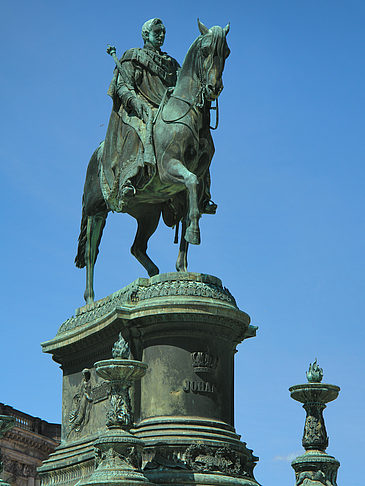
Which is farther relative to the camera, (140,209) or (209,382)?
(140,209)

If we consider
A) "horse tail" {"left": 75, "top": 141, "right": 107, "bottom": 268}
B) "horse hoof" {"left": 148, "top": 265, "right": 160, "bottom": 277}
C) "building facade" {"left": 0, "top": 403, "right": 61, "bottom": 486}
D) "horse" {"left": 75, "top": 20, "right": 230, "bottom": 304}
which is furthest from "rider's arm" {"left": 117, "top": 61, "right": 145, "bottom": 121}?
"building facade" {"left": 0, "top": 403, "right": 61, "bottom": 486}

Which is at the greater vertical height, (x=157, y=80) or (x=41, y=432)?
(x=41, y=432)

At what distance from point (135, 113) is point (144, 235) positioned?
2.46m

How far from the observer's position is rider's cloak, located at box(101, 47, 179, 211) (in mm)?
22953

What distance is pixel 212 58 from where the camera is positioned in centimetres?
2214

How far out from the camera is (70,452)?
74.6 feet

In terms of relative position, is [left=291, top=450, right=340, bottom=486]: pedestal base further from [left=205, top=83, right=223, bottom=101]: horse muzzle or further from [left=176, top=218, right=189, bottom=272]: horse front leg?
[left=205, top=83, right=223, bottom=101]: horse muzzle

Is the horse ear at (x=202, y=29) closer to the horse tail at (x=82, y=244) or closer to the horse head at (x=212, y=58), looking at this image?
the horse head at (x=212, y=58)

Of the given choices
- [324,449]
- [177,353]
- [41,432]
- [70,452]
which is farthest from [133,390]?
[41,432]

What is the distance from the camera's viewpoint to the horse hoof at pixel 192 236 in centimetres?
2156

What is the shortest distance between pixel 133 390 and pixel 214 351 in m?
1.52

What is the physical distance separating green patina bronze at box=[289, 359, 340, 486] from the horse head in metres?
5.22

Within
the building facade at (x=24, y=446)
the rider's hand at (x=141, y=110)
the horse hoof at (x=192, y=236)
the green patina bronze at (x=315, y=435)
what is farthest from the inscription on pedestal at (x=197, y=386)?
the building facade at (x=24, y=446)

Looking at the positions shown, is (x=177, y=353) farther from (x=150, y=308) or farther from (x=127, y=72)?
(x=127, y=72)
